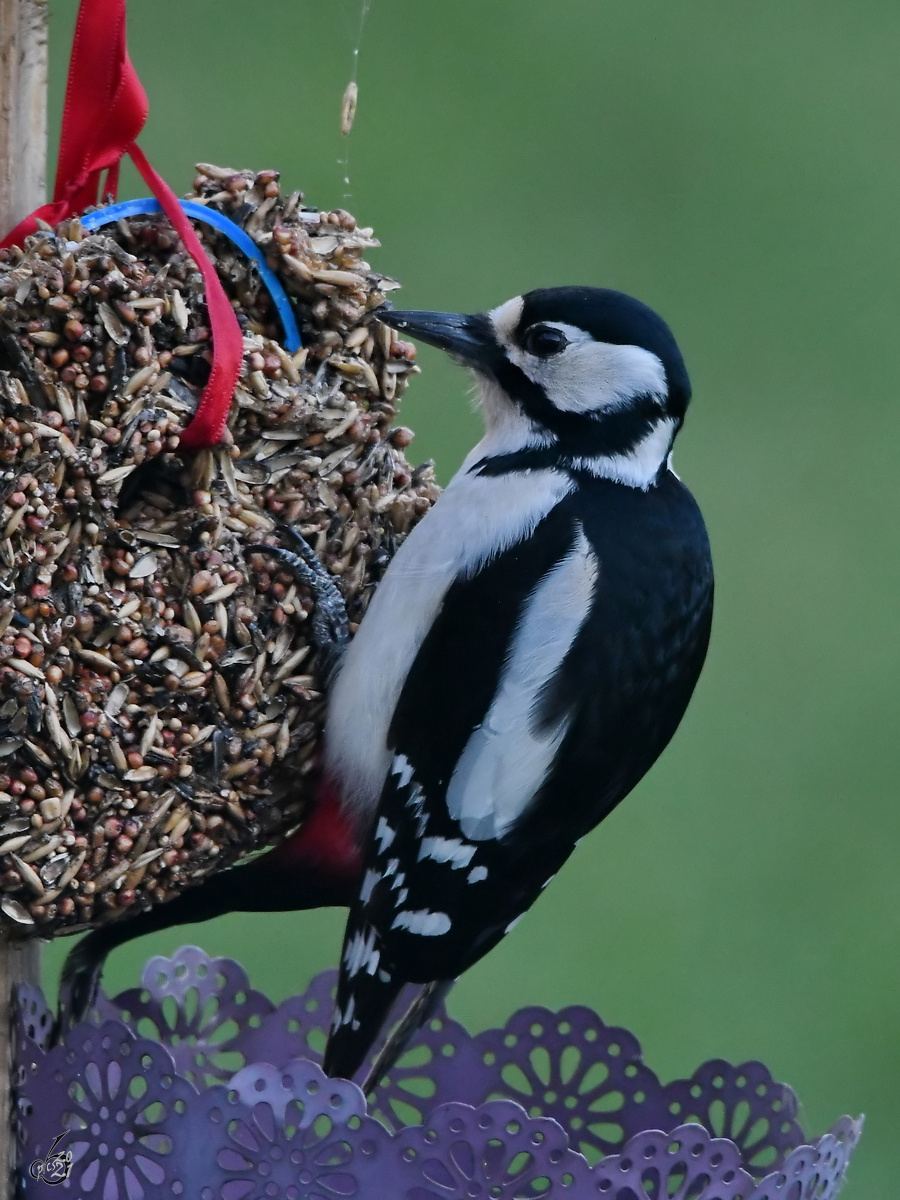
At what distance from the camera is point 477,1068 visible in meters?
2.04

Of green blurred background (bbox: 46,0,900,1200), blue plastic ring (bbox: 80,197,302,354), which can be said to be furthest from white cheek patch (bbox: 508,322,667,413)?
green blurred background (bbox: 46,0,900,1200)

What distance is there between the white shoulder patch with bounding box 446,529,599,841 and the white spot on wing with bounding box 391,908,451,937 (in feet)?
0.30

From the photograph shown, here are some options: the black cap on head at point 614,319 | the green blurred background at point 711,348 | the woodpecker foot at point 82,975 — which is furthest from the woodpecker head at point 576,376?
the green blurred background at point 711,348

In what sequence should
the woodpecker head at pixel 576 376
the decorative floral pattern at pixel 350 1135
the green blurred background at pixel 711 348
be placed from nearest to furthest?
the decorative floral pattern at pixel 350 1135, the woodpecker head at pixel 576 376, the green blurred background at pixel 711 348

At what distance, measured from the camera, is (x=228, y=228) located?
1.70 meters

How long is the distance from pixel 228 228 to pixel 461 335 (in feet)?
1.12

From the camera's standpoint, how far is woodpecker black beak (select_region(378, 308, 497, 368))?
6.29 ft

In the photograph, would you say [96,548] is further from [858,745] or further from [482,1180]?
[858,745]

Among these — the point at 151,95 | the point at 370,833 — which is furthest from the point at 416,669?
the point at 151,95

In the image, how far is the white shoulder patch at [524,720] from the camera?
182cm

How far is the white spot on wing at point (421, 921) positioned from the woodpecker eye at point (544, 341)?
0.61 m

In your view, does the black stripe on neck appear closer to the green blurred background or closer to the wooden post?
the wooden post

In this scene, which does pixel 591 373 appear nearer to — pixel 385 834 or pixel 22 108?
pixel 385 834

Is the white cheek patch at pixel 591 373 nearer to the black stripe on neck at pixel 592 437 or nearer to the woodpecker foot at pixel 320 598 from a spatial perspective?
the black stripe on neck at pixel 592 437
